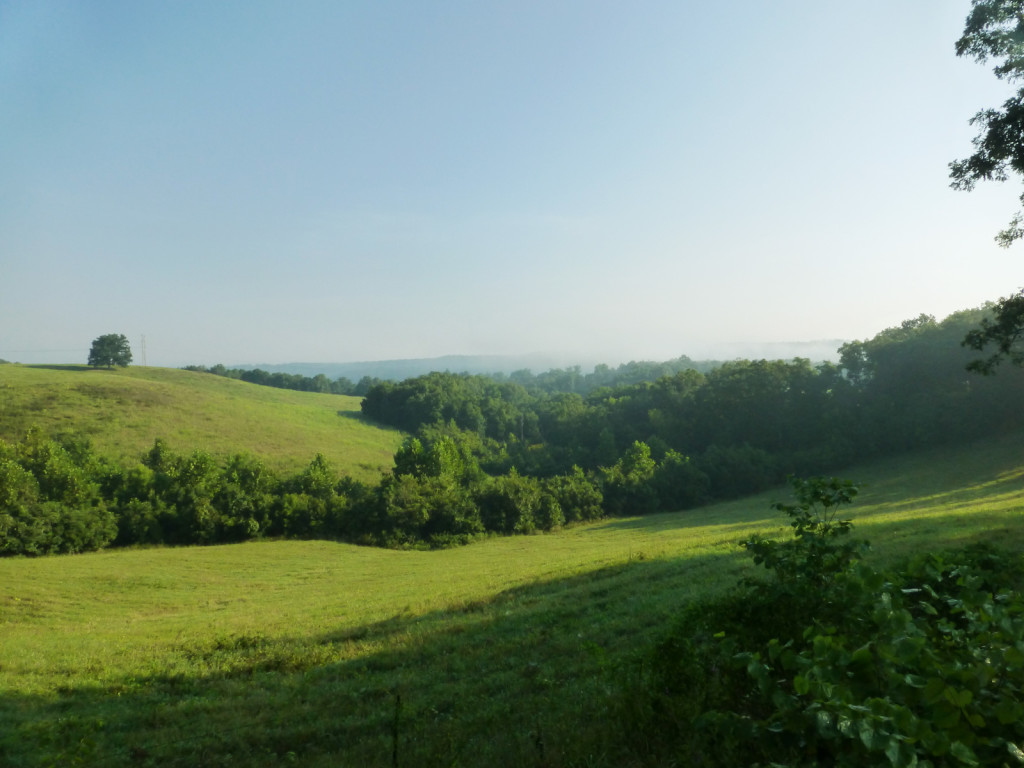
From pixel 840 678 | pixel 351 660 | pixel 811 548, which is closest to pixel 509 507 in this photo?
pixel 351 660

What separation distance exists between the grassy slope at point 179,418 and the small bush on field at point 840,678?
60.0 m

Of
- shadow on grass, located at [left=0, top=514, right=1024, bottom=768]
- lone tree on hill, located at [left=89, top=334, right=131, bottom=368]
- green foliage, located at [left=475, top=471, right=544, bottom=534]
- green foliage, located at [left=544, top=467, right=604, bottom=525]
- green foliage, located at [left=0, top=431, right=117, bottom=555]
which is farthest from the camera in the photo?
lone tree on hill, located at [left=89, top=334, right=131, bottom=368]

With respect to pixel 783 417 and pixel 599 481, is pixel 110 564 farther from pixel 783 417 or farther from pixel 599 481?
pixel 783 417

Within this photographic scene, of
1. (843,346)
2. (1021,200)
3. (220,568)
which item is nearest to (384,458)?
(220,568)

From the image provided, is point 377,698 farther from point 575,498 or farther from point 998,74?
point 575,498

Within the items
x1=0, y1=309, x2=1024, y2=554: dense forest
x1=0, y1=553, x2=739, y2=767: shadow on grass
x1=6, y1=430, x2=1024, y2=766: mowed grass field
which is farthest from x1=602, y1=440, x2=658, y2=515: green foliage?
x1=0, y1=553, x2=739, y2=767: shadow on grass

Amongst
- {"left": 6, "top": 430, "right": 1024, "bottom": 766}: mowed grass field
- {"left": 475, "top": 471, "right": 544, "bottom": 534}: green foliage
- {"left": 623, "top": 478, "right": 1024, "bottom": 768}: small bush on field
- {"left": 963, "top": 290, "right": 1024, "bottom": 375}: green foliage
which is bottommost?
{"left": 475, "top": 471, "right": 544, "bottom": 534}: green foliage

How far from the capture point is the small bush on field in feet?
8.21

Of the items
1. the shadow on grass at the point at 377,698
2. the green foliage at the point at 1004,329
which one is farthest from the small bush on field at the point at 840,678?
the green foliage at the point at 1004,329

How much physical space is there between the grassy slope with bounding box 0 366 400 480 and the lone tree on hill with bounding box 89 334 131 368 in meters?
4.96

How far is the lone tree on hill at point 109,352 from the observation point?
3752 inches

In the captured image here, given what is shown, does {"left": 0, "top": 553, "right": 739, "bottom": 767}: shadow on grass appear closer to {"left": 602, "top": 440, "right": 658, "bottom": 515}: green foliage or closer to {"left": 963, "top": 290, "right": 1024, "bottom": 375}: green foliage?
{"left": 963, "top": 290, "right": 1024, "bottom": 375}: green foliage

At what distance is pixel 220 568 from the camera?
33.9m

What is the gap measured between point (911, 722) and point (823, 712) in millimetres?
347
